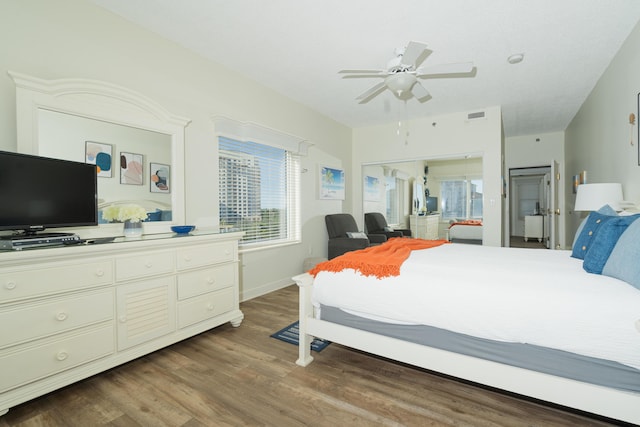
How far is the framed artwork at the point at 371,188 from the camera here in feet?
19.9

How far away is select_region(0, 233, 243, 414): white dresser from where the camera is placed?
159cm

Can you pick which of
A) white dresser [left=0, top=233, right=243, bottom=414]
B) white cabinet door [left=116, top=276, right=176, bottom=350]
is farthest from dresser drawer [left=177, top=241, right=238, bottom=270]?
white cabinet door [left=116, top=276, right=176, bottom=350]

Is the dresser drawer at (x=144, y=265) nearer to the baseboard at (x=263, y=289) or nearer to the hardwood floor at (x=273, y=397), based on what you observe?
the hardwood floor at (x=273, y=397)

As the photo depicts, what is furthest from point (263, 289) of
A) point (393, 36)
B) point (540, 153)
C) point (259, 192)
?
point (540, 153)

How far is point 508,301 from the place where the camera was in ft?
5.14

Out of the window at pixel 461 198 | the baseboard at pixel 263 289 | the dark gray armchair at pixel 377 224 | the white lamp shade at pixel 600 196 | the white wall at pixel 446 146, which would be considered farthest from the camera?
the dark gray armchair at pixel 377 224

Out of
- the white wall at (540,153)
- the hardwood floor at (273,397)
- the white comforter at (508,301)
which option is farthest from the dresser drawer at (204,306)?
the white wall at (540,153)

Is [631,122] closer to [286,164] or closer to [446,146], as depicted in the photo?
[446,146]

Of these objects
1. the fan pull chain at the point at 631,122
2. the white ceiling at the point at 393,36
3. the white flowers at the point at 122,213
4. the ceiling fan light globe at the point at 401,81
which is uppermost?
the white ceiling at the point at 393,36

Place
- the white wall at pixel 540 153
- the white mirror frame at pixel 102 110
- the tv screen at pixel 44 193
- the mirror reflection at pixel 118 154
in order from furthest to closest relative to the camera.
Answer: the white wall at pixel 540 153 → the mirror reflection at pixel 118 154 → the white mirror frame at pixel 102 110 → the tv screen at pixel 44 193

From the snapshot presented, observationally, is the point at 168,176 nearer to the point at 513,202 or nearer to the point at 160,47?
the point at 160,47

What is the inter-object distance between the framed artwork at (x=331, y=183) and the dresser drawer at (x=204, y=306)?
271 cm

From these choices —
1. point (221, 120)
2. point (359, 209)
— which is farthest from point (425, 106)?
point (221, 120)

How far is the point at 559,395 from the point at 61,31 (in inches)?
155
